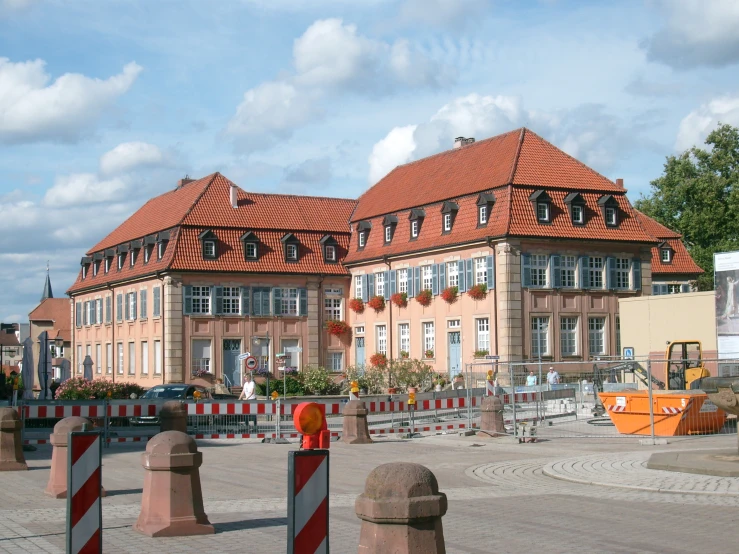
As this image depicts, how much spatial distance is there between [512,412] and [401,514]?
22482 mm

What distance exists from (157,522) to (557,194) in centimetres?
3914

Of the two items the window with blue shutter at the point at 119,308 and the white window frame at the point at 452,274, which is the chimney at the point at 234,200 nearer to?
the window with blue shutter at the point at 119,308

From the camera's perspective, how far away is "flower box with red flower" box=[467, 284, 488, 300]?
1865 inches

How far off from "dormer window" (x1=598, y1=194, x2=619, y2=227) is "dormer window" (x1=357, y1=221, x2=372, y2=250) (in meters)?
13.3

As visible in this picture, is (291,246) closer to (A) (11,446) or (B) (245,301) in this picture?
(B) (245,301)

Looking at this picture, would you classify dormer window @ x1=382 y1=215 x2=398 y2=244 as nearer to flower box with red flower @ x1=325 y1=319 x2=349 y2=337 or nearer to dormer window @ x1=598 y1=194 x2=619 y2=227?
flower box with red flower @ x1=325 y1=319 x2=349 y2=337

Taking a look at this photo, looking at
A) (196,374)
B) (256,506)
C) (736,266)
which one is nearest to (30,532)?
(256,506)

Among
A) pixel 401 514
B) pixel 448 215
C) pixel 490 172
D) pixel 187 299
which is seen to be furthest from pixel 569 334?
pixel 401 514

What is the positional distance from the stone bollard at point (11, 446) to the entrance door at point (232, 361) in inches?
1505

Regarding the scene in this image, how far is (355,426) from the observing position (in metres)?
24.5

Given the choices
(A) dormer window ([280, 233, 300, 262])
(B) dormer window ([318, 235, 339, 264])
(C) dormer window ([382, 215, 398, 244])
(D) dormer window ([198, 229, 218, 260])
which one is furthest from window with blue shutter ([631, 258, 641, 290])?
(D) dormer window ([198, 229, 218, 260])

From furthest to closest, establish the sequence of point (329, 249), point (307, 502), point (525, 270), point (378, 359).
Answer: point (329, 249) → point (378, 359) → point (525, 270) → point (307, 502)

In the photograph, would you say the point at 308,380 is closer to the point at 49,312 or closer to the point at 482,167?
the point at 482,167

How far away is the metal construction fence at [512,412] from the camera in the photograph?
23.6 meters
